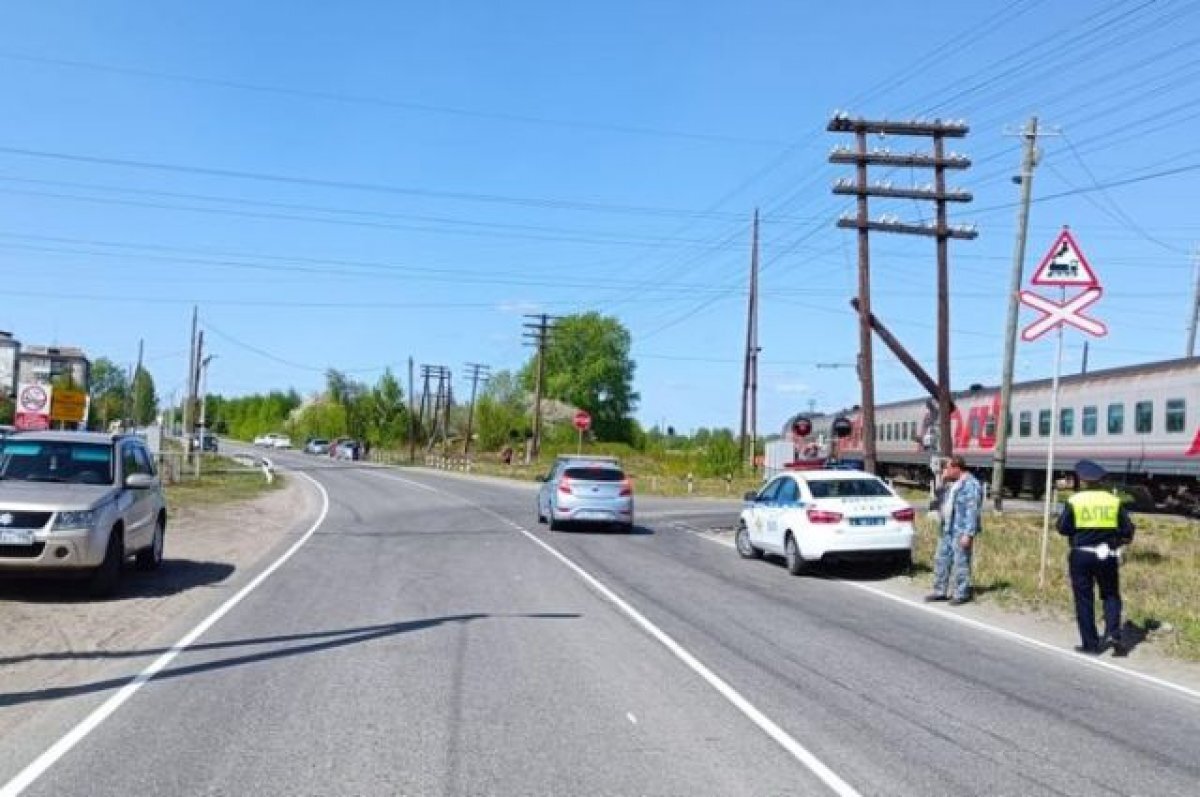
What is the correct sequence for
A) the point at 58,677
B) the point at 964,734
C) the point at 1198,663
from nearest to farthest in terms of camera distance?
the point at 964,734, the point at 58,677, the point at 1198,663

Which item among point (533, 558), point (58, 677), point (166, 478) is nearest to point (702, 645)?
point (58, 677)

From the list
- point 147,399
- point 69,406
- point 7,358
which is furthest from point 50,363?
point 69,406

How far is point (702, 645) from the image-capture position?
10.2 metres

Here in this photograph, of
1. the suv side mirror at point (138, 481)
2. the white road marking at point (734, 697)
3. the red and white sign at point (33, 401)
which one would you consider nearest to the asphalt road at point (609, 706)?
the white road marking at point (734, 697)

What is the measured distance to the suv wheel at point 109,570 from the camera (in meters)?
12.3

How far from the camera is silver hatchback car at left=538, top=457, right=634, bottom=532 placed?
2400 centimetres

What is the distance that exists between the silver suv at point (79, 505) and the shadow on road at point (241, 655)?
2.75 m

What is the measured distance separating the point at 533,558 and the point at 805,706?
10468 millimetres

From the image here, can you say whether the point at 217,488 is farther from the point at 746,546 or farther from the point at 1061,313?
the point at 1061,313

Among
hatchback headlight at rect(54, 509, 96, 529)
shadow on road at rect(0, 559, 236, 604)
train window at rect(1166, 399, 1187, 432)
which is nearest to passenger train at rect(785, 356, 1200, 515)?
train window at rect(1166, 399, 1187, 432)

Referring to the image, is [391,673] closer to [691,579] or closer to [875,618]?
[875,618]

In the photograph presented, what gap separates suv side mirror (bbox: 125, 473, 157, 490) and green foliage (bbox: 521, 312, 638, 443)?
111 metres

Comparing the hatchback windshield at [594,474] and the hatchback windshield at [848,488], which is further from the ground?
the hatchback windshield at [848,488]

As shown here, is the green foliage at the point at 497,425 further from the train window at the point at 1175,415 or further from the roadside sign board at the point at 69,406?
the train window at the point at 1175,415
